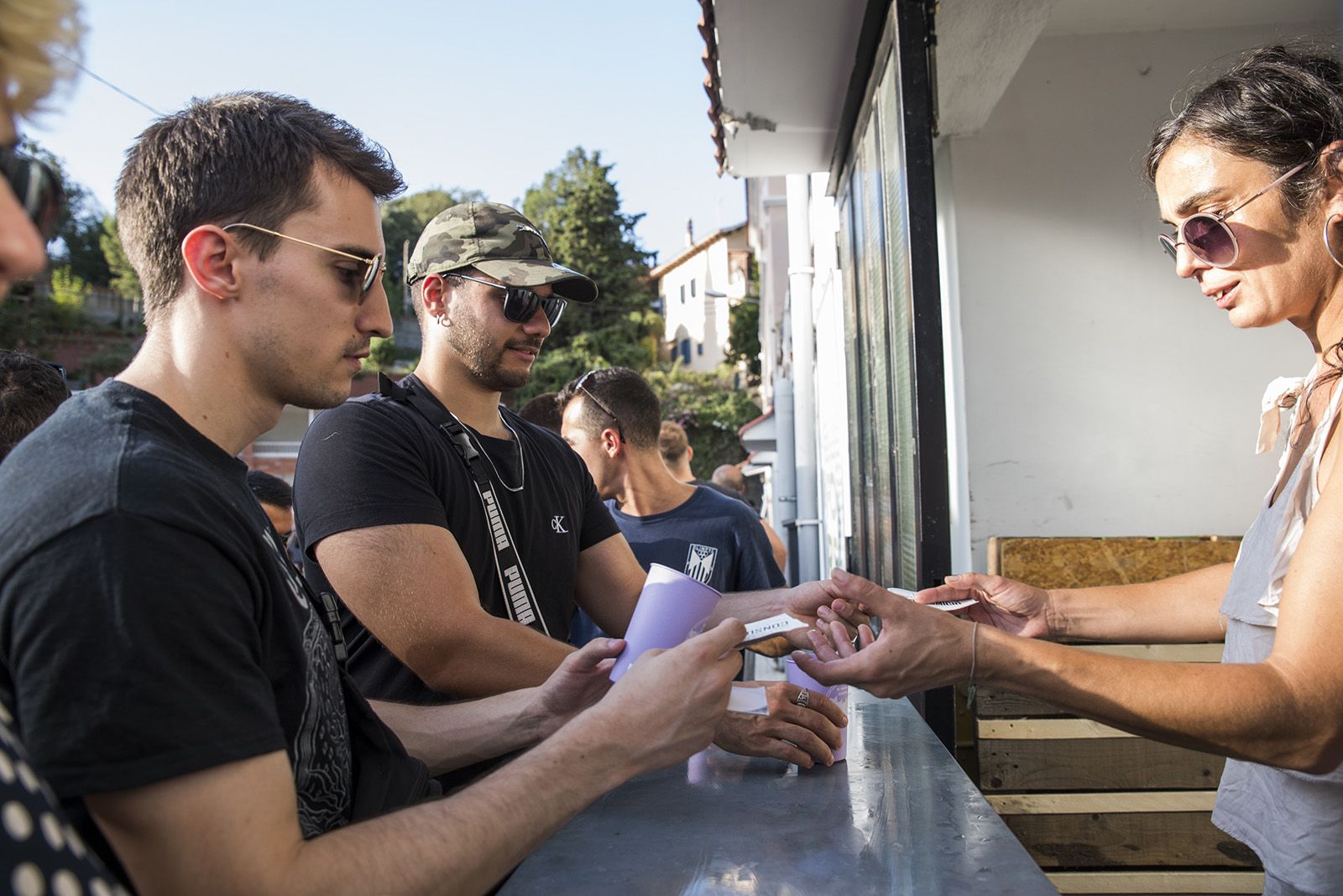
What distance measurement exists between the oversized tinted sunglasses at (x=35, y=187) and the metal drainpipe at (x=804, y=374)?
8.19 m

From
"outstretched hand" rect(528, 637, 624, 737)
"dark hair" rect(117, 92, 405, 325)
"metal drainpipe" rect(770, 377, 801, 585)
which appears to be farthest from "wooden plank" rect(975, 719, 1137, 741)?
"metal drainpipe" rect(770, 377, 801, 585)

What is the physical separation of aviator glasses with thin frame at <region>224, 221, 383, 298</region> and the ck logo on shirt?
3.07 meters

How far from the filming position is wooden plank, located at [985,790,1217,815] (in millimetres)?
2914

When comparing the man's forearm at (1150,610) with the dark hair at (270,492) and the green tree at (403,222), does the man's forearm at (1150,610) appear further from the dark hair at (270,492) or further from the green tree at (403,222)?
the green tree at (403,222)

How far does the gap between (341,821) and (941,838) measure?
0.99 meters

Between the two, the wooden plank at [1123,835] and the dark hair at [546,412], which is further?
the dark hair at [546,412]

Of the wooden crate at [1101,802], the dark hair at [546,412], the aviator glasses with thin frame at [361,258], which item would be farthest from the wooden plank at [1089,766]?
the dark hair at [546,412]

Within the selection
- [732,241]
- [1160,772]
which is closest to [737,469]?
[1160,772]

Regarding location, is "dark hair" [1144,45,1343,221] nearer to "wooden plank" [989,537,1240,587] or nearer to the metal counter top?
the metal counter top

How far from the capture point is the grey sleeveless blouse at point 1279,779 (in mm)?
1678

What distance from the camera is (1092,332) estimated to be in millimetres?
4098

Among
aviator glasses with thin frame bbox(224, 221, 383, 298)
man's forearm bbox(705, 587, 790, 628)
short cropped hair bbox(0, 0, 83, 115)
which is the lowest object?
man's forearm bbox(705, 587, 790, 628)

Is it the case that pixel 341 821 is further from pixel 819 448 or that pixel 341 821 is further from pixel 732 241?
pixel 732 241

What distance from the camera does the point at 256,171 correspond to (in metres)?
1.65
